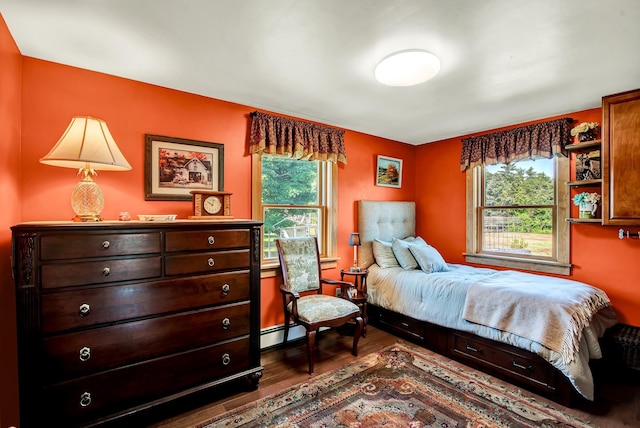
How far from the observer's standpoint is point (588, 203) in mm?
2844

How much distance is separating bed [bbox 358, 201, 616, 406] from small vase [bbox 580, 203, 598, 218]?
2.18 feet

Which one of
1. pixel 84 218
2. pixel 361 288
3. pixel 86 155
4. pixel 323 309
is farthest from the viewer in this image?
pixel 361 288

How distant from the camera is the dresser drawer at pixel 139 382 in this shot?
167cm

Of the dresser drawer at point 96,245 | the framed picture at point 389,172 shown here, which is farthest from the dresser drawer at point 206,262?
the framed picture at point 389,172

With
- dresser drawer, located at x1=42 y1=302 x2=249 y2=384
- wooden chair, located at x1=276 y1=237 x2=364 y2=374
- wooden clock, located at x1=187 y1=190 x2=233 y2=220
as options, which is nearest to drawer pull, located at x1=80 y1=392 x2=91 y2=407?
dresser drawer, located at x1=42 y1=302 x2=249 y2=384

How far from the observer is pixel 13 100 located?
6.05ft

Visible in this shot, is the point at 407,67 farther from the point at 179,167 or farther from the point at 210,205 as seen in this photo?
the point at 179,167

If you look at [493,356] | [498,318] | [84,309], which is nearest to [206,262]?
[84,309]

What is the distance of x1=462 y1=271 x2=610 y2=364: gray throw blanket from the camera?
83.6 inches

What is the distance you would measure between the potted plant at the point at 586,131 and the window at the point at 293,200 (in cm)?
245

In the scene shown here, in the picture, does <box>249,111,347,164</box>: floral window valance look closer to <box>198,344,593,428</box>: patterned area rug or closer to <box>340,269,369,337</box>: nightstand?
<box>340,269,369,337</box>: nightstand

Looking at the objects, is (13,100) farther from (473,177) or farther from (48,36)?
(473,177)

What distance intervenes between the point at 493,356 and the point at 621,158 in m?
1.99

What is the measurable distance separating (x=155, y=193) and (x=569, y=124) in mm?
4101
